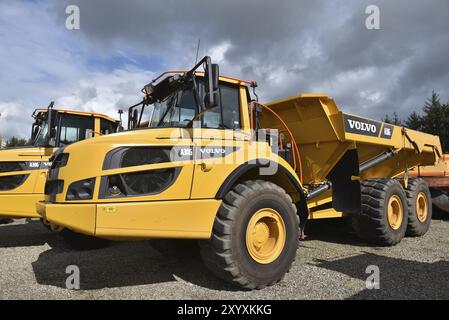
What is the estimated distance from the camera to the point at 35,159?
21.7 ft

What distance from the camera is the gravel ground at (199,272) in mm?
3959

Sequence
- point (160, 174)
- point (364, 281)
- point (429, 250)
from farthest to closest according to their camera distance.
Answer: point (429, 250), point (364, 281), point (160, 174)

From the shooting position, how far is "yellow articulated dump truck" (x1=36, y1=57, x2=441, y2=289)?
3.57m

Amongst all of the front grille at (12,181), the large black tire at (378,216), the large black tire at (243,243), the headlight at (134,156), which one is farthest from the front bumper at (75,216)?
the large black tire at (378,216)

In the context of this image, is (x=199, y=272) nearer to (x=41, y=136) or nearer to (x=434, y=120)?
(x=41, y=136)

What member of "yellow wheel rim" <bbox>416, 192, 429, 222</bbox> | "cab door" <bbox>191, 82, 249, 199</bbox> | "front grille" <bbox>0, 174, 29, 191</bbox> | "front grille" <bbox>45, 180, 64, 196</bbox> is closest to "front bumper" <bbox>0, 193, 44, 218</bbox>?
"front grille" <bbox>0, 174, 29, 191</bbox>

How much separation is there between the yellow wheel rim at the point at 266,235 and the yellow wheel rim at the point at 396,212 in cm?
314

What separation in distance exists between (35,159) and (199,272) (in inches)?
153

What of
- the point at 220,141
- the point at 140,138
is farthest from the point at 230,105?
the point at 140,138
